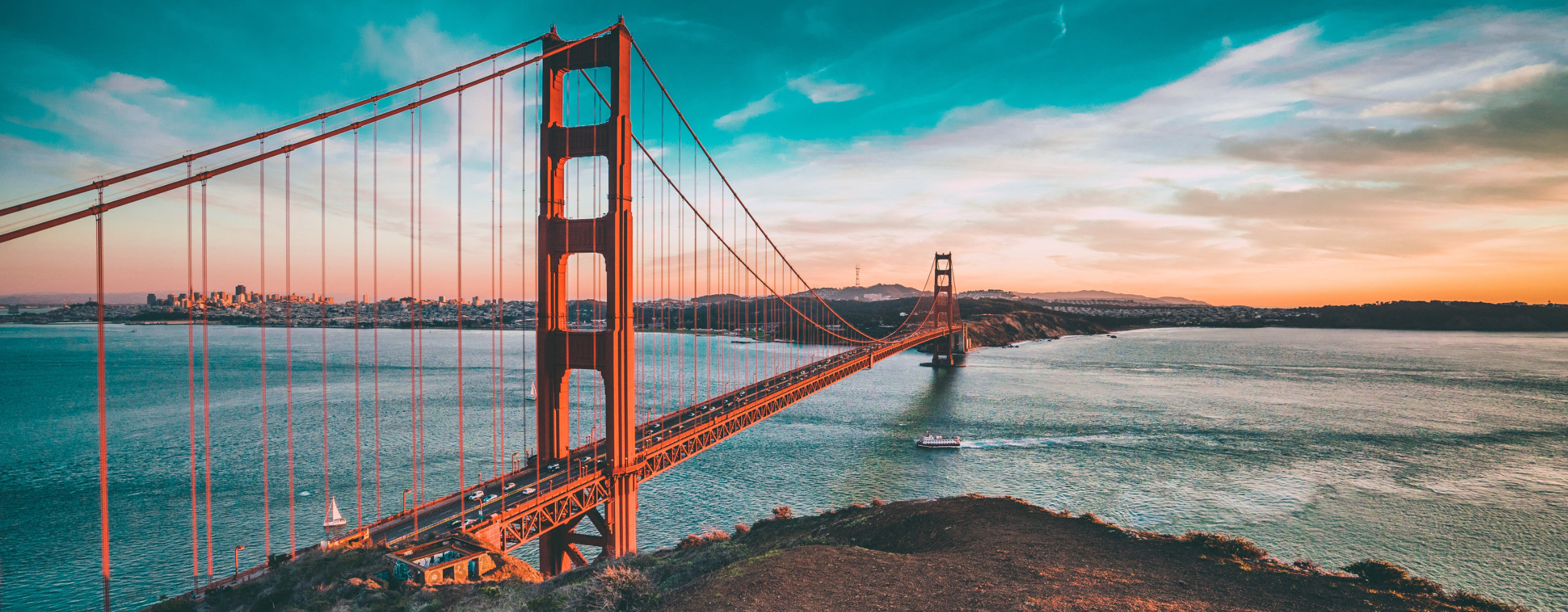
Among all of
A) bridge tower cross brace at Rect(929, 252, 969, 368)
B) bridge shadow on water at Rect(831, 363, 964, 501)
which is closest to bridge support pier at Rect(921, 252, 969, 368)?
bridge tower cross brace at Rect(929, 252, 969, 368)

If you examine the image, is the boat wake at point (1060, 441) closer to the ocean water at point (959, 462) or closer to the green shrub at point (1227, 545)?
the ocean water at point (959, 462)

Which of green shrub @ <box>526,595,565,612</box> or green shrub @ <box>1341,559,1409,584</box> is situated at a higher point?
green shrub @ <box>526,595,565,612</box>

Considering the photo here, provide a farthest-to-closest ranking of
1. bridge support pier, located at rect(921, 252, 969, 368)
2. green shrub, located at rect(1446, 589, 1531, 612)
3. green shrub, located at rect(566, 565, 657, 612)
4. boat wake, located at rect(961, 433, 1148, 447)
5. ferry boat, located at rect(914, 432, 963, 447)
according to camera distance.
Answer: bridge support pier, located at rect(921, 252, 969, 368)
boat wake, located at rect(961, 433, 1148, 447)
ferry boat, located at rect(914, 432, 963, 447)
green shrub, located at rect(1446, 589, 1531, 612)
green shrub, located at rect(566, 565, 657, 612)

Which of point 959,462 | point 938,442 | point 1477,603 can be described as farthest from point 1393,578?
point 938,442

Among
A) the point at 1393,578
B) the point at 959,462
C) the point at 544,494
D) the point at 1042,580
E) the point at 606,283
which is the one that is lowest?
the point at 959,462

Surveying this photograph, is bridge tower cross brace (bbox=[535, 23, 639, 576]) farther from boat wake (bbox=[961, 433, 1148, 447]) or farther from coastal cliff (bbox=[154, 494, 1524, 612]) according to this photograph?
boat wake (bbox=[961, 433, 1148, 447])

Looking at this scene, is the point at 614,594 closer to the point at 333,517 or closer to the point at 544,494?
the point at 544,494

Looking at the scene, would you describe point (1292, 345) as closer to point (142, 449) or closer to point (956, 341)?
point (956, 341)
